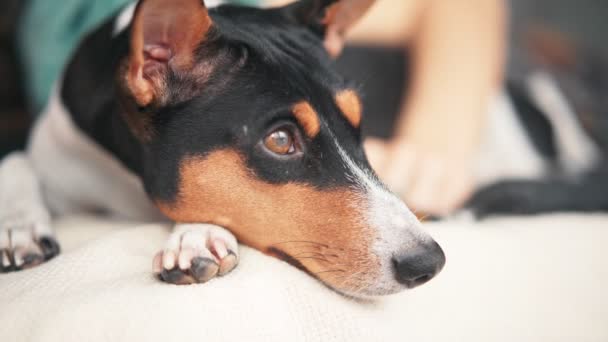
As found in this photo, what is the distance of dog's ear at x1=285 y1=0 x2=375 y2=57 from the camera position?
1619 millimetres

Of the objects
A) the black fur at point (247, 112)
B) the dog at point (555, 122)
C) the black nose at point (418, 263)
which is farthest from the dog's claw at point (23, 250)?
the dog at point (555, 122)

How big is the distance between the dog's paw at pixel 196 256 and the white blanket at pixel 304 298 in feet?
0.09

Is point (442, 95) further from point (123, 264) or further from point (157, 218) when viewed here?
point (123, 264)

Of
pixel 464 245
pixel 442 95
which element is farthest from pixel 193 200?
pixel 442 95

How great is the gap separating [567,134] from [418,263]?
229 cm

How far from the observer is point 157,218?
5.48 ft

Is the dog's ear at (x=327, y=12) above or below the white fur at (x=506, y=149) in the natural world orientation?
above

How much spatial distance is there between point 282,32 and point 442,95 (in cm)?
124

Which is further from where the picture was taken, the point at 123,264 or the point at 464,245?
the point at 464,245

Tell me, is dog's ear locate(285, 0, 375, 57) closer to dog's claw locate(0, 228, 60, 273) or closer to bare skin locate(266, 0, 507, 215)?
bare skin locate(266, 0, 507, 215)

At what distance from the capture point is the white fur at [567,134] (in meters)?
2.96

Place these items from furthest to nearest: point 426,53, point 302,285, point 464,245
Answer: point 426,53 < point 464,245 < point 302,285

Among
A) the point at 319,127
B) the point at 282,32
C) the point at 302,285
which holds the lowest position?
the point at 302,285

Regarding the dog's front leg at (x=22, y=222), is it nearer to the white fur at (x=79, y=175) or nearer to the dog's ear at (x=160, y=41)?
the white fur at (x=79, y=175)
